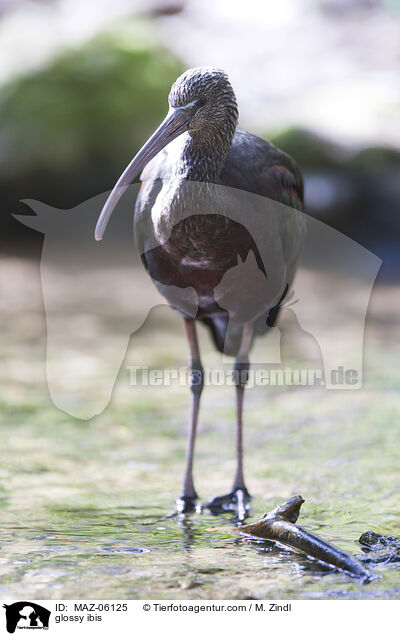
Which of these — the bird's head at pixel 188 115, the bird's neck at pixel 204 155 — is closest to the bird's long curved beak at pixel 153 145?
the bird's head at pixel 188 115

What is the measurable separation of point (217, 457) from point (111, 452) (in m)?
0.76

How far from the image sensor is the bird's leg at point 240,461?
5336 mm

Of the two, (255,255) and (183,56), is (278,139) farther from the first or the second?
(255,255)

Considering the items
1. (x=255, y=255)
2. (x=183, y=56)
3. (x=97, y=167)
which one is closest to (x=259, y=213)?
(x=255, y=255)

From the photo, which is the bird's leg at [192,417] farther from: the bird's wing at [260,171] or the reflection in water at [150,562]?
the bird's wing at [260,171]

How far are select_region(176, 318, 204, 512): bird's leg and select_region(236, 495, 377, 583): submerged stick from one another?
653 millimetres

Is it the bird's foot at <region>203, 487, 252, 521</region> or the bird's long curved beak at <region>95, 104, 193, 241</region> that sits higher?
the bird's long curved beak at <region>95, 104, 193, 241</region>

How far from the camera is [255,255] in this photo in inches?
203

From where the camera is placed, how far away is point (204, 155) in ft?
16.2

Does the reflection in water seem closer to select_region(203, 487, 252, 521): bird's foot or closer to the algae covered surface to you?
the algae covered surface

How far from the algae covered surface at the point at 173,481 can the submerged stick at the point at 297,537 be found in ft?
0.19
